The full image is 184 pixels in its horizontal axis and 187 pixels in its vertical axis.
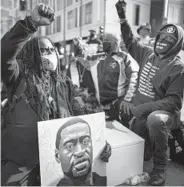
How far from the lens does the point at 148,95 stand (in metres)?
1.77

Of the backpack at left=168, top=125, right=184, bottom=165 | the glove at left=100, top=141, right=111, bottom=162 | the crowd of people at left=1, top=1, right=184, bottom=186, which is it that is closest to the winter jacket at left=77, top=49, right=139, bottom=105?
the crowd of people at left=1, top=1, right=184, bottom=186

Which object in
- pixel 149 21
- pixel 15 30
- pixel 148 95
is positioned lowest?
pixel 148 95

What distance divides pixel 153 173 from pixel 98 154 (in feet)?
1.66

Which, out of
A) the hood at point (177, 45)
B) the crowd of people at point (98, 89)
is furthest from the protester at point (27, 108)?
the hood at point (177, 45)

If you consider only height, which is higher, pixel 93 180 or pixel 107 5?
pixel 107 5

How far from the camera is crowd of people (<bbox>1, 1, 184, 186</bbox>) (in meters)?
1.27

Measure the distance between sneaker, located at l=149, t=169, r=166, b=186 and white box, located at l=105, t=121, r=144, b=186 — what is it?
92 mm

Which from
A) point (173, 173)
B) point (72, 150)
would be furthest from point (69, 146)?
point (173, 173)

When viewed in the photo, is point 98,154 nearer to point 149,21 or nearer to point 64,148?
point 64,148

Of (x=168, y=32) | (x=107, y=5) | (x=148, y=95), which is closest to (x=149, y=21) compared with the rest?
(x=168, y=32)

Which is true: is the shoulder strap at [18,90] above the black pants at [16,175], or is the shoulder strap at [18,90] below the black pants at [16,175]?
above

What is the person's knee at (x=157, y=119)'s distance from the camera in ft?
5.28

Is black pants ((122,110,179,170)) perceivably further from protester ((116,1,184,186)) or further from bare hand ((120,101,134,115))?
bare hand ((120,101,134,115))

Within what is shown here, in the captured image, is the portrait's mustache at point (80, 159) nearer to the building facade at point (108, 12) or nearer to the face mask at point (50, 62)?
the face mask at point (50, 62)
